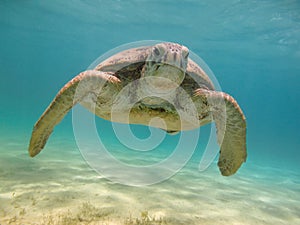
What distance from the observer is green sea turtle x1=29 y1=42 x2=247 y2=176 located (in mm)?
3546

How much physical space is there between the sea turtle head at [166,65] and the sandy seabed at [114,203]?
7.66 feet

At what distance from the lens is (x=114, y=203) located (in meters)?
4.65

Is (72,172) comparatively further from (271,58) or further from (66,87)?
(271,58)

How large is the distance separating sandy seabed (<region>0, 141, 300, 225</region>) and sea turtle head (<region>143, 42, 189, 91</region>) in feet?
7.66

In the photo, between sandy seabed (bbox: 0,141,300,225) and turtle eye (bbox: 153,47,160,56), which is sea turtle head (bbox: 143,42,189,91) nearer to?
turtle eye (bbox: 153,47,160,56)

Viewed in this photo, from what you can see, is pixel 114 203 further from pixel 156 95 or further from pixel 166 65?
pixel 166 65

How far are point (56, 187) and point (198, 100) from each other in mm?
3829

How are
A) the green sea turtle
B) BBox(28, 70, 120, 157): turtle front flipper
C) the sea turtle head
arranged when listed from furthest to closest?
BBox(28, 70, 120, 157): turtle front flipper → the green sea turtle → the sea turtle head

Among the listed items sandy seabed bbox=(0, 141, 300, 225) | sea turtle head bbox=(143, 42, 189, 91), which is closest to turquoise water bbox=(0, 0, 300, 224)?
sandy seabed bbox=(0, 141, 300, 225)

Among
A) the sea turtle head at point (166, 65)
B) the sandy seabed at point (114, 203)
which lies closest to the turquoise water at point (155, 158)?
the sandy seabed at point (114, 203)

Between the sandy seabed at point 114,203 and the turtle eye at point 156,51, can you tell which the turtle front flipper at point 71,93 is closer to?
the turtle eye at point 156,51

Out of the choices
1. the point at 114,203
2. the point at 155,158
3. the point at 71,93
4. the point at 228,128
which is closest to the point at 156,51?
the point at 71,93

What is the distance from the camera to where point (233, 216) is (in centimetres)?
488

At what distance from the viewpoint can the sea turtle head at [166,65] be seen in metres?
3.38
